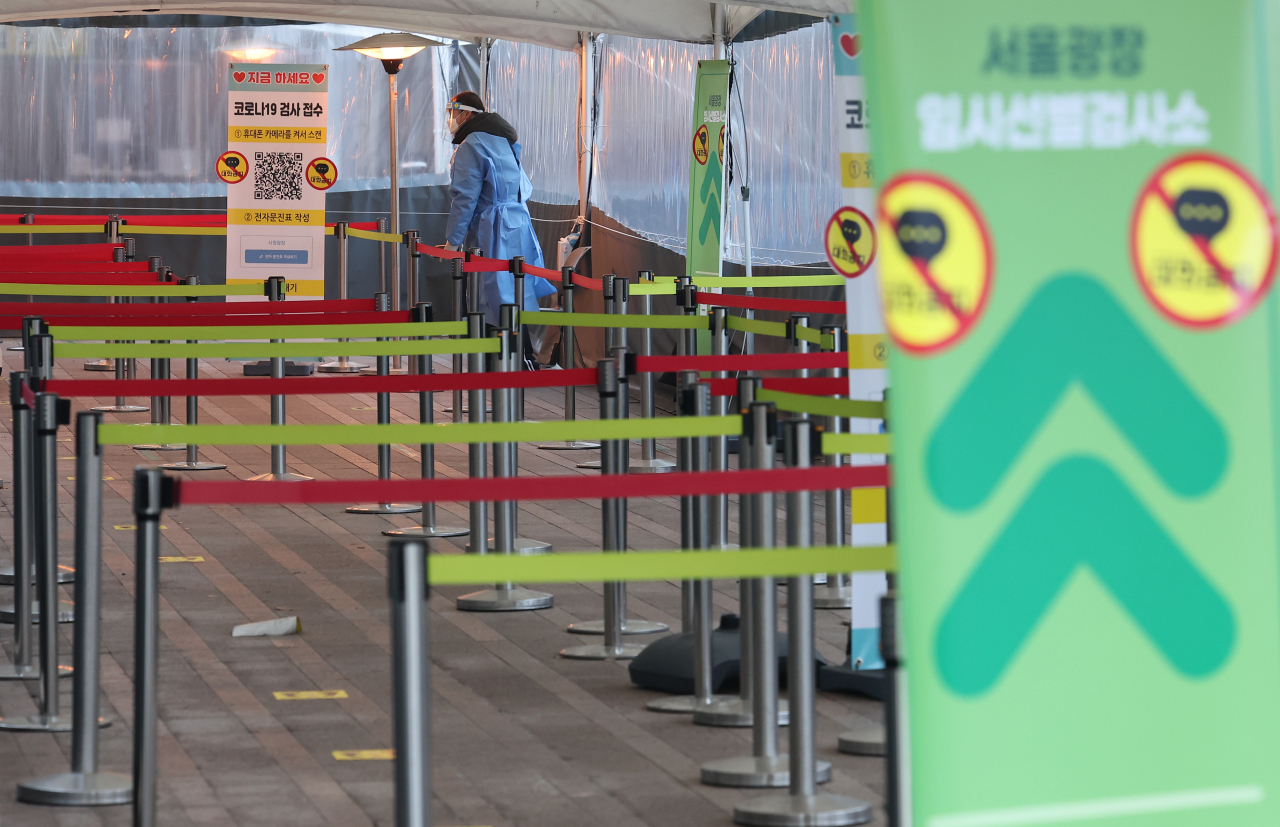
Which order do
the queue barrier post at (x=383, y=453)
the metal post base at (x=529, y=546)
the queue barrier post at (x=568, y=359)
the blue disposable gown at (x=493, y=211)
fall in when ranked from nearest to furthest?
the metal post base at (x=529, y=546)
the queue barrier post at (x=383, y=453)
the queue barrier post at (x=568, y=359)
the blue disposable gown at (x=493, y=211)

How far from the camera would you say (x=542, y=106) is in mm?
16266

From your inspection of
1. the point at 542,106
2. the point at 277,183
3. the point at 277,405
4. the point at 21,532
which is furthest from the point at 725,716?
the point at 542,106

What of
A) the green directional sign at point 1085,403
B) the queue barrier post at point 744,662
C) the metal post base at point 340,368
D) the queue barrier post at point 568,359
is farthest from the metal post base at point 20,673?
the metal post base at point 340,368

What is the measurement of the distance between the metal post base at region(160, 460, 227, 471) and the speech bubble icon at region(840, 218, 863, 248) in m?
5.39

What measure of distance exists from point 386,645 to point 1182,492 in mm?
4106

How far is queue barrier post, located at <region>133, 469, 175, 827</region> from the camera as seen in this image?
367 cm

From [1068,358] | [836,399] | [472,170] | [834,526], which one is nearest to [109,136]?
[472,170]

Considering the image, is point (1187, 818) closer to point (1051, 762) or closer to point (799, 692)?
point (1051, 762)

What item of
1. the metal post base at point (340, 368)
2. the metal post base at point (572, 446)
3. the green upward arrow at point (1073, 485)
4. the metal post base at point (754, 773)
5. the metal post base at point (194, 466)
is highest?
the green upward arrow at point (1073, 485)

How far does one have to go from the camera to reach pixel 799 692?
13.5ft

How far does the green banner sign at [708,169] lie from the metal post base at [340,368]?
188 inches

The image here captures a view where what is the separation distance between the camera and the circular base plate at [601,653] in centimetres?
594

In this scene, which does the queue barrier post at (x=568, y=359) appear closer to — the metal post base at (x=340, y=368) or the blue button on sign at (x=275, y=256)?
the blue button on sign at (x=275, y=256)

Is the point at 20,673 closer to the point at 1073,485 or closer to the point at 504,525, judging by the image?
the point at 504,525
